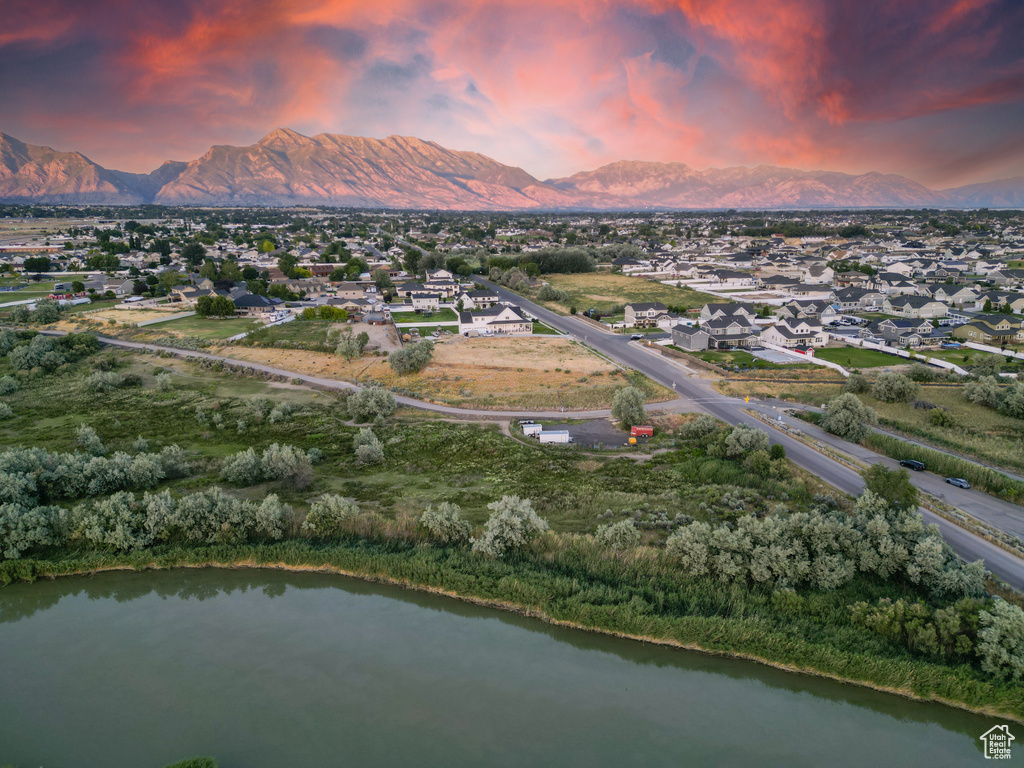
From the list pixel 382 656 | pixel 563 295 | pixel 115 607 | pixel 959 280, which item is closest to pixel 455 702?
pixel 382 656

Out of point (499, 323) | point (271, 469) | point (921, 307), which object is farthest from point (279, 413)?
point (921, 307)

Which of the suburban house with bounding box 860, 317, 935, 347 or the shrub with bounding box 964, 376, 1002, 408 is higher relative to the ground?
the suburban house with bounding box 860, 317, 935, 347

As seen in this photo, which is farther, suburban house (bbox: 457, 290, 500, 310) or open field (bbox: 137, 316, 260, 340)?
suburban house (bbox: 457, 290, 500, 310)

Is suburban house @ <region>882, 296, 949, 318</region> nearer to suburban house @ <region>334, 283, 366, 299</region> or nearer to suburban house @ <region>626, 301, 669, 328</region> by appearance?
suburban house @ <region>626, 301, 669, 328</region>

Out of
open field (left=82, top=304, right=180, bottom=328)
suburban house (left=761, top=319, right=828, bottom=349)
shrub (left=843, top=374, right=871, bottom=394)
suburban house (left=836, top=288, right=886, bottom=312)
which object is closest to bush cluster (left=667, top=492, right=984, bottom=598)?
shrub (left=843, top=374, right=871, bottom=394)

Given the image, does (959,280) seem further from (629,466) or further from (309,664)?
(309,664)

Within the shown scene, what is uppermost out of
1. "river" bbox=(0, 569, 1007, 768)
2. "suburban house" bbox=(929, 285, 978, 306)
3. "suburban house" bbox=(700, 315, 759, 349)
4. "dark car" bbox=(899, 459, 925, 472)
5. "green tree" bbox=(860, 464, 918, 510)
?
"suburban house" bbox=(929, 285, 978, 306)

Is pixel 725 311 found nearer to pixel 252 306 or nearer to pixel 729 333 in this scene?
pixel 729 333
